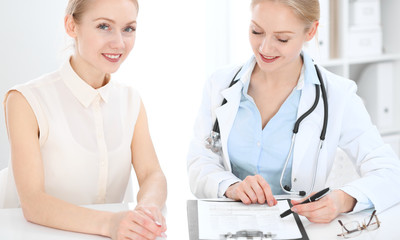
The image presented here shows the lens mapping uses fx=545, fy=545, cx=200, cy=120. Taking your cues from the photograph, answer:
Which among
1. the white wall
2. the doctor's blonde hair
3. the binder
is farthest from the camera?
the binder

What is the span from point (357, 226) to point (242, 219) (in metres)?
0.28

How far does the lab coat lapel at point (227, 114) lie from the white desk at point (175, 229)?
36cm

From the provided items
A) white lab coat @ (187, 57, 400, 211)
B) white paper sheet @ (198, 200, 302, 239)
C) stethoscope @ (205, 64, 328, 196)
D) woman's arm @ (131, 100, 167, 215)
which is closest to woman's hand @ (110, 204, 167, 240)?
white paper sheet @ (198, 200, 302, 239)

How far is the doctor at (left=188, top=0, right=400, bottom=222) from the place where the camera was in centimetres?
165

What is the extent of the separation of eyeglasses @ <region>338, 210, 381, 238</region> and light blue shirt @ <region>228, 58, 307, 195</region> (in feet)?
1.27

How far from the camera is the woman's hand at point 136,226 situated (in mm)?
1256

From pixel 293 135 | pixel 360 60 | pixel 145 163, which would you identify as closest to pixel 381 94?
pixel 360 60

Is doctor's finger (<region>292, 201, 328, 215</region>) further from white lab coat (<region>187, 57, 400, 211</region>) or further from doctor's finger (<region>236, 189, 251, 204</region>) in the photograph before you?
white lab coat (<region>187, 57, 400, 211</region>)

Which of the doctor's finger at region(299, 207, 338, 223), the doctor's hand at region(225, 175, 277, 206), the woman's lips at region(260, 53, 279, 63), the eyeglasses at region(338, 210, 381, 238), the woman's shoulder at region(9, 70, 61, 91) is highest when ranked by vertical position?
the woman's lips at region(260, 53, 279, 63)

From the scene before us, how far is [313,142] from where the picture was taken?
5.67ft

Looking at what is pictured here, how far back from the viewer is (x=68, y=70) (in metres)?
1.64

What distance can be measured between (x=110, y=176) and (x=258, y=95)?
56 cm

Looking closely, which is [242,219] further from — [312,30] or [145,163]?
[312,30]

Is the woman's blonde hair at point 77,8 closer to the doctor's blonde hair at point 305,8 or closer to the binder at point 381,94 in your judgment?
the doctor's blonde hair at point 305,8
